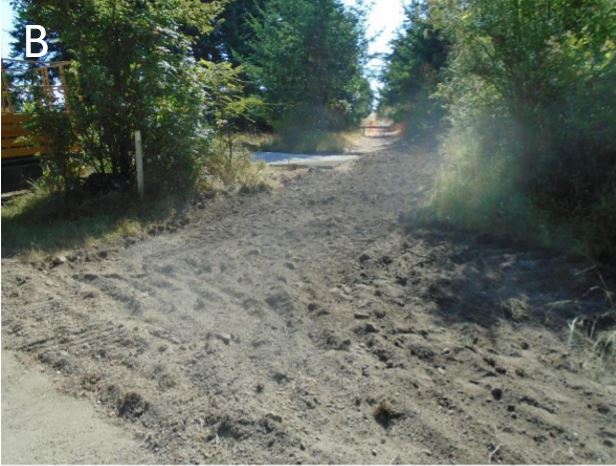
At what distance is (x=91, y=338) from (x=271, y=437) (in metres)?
1.88

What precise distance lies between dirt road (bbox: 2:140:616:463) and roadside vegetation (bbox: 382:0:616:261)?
49cm

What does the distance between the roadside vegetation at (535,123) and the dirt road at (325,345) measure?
0.49m

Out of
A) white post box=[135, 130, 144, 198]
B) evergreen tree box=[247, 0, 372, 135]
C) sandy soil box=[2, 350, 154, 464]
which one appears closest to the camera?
sandy soil box=[2, 350, 154, 464]

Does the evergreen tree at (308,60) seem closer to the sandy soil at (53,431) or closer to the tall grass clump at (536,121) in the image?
the tall grass clump at (536,121)

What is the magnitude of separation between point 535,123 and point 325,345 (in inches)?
170

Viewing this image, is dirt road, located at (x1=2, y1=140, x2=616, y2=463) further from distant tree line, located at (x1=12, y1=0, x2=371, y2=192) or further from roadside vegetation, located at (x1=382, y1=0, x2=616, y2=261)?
distant tree line, located at (x1=12, y1=0, x2=371, y2=192)

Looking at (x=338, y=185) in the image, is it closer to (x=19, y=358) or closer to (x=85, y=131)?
(x=85, y=131)

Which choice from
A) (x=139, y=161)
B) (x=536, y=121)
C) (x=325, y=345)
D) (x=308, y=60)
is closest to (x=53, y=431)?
(x=325, y=345)

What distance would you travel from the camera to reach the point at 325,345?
4.07 m

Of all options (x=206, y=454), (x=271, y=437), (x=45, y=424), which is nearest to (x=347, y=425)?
(x=271, y=437)

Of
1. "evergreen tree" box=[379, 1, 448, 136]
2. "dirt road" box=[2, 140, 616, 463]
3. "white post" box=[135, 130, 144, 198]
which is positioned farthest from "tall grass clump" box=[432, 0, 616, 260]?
"evergreen tree" box=[379, 1, 448, 136]

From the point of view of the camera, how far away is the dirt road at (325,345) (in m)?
2.98

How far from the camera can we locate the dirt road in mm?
2979

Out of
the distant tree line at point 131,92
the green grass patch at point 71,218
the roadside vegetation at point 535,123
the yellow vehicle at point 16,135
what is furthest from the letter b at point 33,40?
the roadside vegetation at point 535,123
